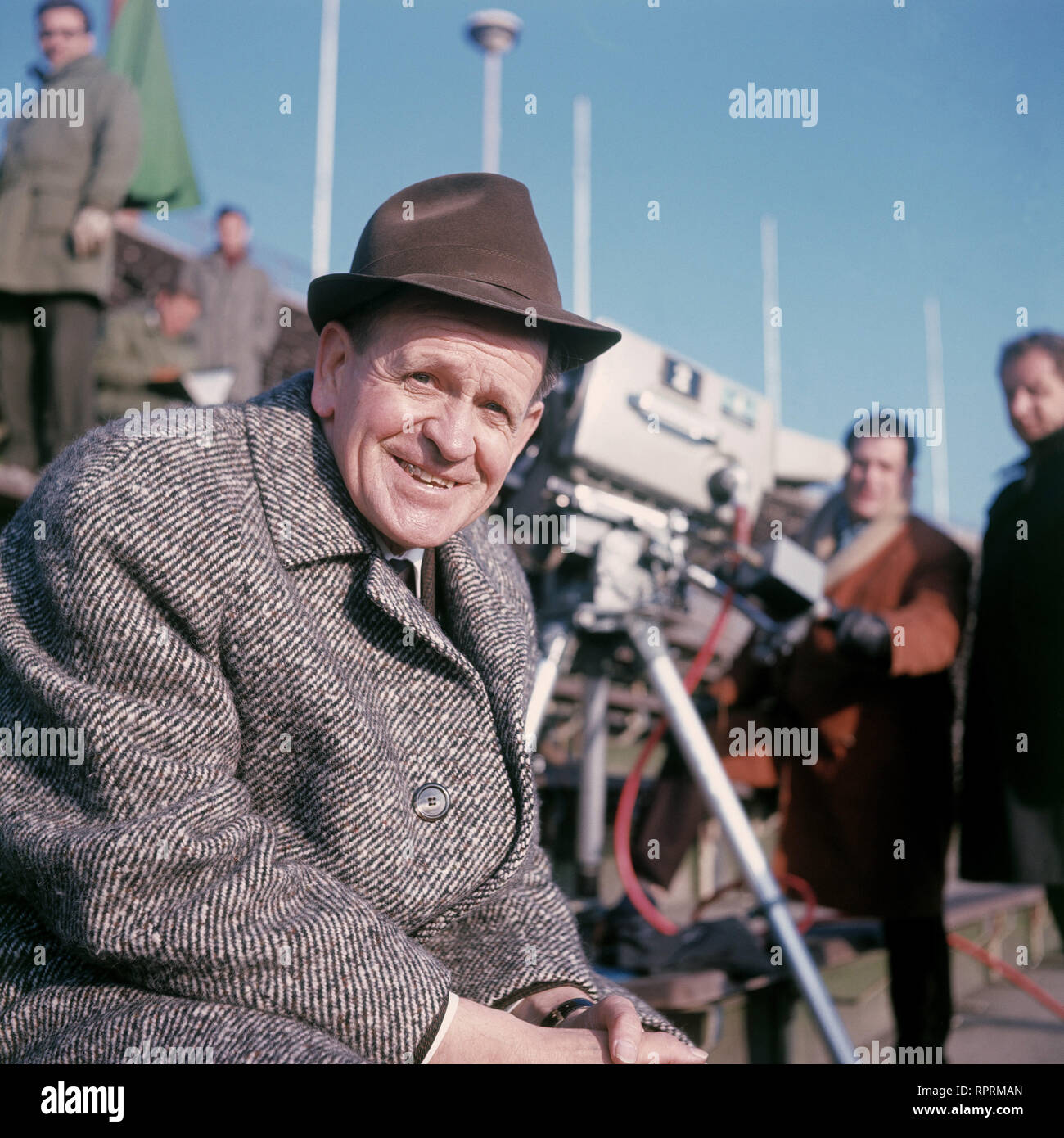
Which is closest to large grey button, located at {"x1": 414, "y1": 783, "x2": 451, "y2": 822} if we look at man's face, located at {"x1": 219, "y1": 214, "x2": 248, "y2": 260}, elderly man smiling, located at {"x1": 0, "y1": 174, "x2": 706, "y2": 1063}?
elderly man smiling, located at {"x1": 0, "y1": 174, "x2": 706, "y2": 1063}

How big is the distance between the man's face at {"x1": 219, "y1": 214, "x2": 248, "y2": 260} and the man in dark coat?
2.72m

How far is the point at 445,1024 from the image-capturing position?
0.97m

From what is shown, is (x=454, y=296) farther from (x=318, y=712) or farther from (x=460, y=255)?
(x=318, y=712)

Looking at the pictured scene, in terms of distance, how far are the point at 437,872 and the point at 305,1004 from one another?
206 mm

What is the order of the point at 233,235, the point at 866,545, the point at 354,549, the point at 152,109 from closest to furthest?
1. the point at 354,549
2. the point at 866,545
3. the point at 152,109
4. the point at 233,235

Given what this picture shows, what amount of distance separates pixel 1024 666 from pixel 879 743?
1.24ft

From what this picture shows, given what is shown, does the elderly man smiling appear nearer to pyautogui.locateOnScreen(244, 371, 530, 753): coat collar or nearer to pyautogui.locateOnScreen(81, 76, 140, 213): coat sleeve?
pyautogui.locateOnScreen(244, 371, 530, 753): coat collar

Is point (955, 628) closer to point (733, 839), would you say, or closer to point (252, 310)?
point (733, 839)

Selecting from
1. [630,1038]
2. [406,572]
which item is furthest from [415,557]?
[630,1038]

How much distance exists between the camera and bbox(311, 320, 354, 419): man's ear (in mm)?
1198

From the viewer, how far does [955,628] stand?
7.84 ft

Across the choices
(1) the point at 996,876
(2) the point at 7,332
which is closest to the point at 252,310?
(2) the point at 7,332

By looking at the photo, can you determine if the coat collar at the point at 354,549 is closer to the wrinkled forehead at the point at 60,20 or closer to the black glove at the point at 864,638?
the black glove at the point at 864,638

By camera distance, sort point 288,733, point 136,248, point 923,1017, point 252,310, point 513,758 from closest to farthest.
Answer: point 288,733
point 513,758
point 923,1017
point 252,310
point 136,248
